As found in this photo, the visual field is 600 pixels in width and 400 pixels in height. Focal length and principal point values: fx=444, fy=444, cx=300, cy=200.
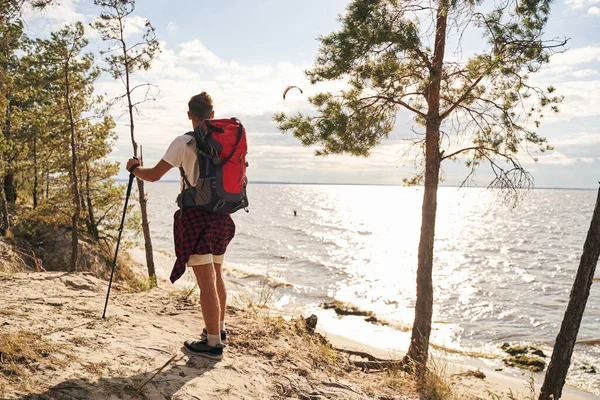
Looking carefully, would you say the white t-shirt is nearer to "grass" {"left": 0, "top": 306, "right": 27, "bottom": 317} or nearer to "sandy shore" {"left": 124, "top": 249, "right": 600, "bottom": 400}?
"grass" {"left": 0, "top": 306, "right": 27, "bottom": 317}

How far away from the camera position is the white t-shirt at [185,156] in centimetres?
389

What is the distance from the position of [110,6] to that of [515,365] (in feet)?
51.5

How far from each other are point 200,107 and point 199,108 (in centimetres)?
1

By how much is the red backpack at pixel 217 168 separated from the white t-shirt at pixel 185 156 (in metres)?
0.04

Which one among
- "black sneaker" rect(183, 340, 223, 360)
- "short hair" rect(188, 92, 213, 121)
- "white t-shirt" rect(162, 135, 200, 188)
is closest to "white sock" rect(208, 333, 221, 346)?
"black sneaker" rect(183, 340, 223, 360)

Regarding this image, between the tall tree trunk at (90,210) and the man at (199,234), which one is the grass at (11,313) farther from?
the tall tree trunk at (90,210)

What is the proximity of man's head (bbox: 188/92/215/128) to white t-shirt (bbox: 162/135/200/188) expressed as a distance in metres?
0.29

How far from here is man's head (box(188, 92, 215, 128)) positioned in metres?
4.16

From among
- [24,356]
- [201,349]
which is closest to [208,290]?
[201,349]

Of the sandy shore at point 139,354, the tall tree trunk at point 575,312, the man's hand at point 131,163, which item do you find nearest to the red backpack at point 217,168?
the man's hand at point 131,163

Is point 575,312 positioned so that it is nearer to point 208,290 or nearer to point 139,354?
point 208,290

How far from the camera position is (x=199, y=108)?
4.17m

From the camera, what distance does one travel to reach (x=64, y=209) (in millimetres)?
14992

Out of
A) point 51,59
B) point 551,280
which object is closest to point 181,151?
point 51,59
